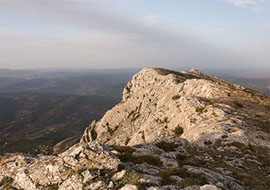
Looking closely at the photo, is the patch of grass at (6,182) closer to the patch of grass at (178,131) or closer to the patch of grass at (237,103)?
the patch of grass at (178,131)

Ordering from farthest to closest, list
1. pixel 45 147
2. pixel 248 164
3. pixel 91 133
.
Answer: pixel 45 147 < pixel 91 133 < pixel 248 164

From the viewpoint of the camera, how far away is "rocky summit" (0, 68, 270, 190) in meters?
10.5

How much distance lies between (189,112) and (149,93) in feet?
137

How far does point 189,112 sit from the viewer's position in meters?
34.1

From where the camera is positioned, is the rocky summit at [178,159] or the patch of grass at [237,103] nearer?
the rocky summit at [178,159]

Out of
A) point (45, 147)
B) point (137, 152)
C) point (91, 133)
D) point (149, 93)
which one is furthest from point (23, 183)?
point (45, 147)

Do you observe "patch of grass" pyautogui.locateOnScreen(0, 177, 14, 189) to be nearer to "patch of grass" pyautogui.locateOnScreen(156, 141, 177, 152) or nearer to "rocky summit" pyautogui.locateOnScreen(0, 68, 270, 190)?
"rocky summit" pyautogui.locateOnScreen(0, 68, 270, 190)

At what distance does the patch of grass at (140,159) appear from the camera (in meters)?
13.3

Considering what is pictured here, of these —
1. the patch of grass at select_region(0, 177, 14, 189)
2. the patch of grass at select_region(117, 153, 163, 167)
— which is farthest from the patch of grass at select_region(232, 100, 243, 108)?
the patch of grass at select_region(0, 177, 14, 189)

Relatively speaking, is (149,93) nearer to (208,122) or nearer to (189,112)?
(189,112)

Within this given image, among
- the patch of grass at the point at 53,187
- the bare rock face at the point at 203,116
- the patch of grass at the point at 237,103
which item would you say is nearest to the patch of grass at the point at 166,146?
the bare rock face at the point at 203,116

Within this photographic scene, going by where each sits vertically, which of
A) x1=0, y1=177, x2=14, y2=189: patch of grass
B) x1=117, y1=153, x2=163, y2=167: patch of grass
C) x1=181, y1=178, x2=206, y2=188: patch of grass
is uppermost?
x1=181, y1=178, x2=206, y2=188: patch of grass

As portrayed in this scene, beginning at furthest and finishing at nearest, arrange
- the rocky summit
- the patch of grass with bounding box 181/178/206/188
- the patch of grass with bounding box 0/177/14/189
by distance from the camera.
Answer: the patch of grass with bounding box 0/177/14/189
the rocky summit
the patch of grass with bounding box 181/178/206/188

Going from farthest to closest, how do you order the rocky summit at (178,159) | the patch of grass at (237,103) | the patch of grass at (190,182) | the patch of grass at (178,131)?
the patch of grass at (237,103), the patch of grass at (178,131), the rocky summit at (178,159), the patch of grass at (190,182)
